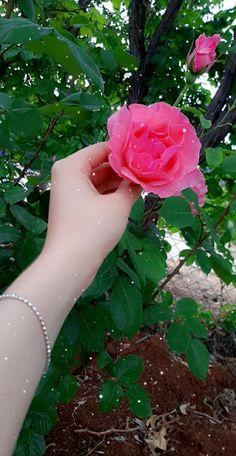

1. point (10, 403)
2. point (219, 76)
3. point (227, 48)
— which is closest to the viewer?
point (10, 403)

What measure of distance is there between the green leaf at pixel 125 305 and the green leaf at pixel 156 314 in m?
0.19

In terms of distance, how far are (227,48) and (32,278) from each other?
7.14 feet

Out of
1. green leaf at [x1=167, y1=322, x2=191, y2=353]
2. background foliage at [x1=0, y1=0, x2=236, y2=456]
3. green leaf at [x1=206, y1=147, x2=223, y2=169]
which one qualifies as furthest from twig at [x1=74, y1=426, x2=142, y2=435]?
green leaf at [x1=206, y1=147, x2=223, y2=169]

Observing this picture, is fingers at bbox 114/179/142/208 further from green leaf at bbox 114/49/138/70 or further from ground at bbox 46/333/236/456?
ground at bbox 46/333/236/456

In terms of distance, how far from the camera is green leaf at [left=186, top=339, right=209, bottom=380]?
1260 mm

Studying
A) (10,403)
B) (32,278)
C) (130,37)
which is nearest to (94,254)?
(32,278)

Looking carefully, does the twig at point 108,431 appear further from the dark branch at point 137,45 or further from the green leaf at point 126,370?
the dark branch at point 137,45

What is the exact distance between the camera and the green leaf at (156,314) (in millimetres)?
1264

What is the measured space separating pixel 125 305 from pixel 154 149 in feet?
1.60

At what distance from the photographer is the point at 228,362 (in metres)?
2.93

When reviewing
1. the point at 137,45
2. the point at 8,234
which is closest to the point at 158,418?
the point at 8,234

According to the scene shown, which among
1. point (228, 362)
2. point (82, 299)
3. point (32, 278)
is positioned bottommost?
point (228, 362)

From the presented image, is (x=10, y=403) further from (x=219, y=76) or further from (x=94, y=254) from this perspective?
(x=219, y=76)

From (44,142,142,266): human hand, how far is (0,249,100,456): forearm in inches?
0.7
